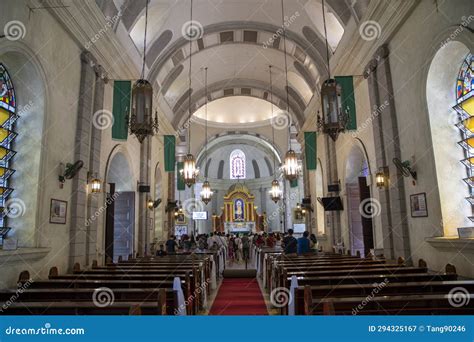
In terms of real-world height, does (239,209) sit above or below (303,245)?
above

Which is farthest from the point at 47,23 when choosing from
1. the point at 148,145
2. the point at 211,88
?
the point at 211,88

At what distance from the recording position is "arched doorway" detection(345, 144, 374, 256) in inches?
402

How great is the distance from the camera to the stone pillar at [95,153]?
7.62 m

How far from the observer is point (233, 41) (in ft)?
44.1

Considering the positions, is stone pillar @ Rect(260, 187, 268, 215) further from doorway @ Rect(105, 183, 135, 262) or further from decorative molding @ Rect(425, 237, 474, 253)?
decorative molding @ Rect(425, 237, 474, 253)

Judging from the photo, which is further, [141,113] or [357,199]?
[357,199]

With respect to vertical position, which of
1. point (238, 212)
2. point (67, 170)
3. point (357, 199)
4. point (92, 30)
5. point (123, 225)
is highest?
point (92, 30)

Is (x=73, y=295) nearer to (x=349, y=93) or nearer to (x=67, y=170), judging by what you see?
(x=67, y=170)

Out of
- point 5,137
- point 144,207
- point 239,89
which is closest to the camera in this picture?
point 5,137

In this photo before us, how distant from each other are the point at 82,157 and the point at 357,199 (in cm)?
853

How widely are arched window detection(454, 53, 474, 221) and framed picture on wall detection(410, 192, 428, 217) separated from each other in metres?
0.73

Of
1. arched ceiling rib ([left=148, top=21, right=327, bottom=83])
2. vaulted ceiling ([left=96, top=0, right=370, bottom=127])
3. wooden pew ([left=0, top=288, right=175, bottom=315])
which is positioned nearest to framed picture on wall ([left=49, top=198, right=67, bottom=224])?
wooden pew ([left=0, top=288, right=175, bottom=315])

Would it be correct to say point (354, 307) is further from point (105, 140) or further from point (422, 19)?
point (105, 140)

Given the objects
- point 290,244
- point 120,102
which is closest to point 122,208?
point 120,102
